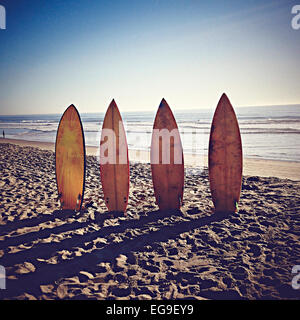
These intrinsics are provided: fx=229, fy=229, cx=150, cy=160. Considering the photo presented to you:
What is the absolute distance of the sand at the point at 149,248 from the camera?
7.38 ft

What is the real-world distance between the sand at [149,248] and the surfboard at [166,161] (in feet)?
0.93

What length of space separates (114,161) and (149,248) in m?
1.70

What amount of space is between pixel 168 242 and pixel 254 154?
7.55 m

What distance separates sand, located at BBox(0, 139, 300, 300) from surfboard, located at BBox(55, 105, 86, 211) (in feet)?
0.98

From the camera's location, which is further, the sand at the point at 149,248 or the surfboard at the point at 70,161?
the surfboard at the point at 70,161

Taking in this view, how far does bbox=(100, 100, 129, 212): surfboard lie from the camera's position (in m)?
4.03

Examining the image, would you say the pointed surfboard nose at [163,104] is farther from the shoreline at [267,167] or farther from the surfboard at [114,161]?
the shoreline at [267,167]

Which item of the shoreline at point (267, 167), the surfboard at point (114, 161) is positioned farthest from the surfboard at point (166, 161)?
the shoreline at point (267, 167)

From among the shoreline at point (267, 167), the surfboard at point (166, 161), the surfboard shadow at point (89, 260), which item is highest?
the surfboard at point (166, 161)

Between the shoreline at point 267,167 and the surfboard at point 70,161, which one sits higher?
the surfboard at point 70,161

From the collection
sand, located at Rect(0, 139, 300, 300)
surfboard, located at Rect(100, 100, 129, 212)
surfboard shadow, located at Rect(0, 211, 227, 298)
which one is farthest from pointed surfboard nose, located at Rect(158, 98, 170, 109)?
surfboard shadow, located at Rect(0, 211, 227, 298)

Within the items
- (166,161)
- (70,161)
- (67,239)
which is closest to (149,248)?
(67,239)

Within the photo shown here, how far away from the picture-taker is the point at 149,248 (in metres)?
2.95

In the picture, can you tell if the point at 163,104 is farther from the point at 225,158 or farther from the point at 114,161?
the point at 225,158
